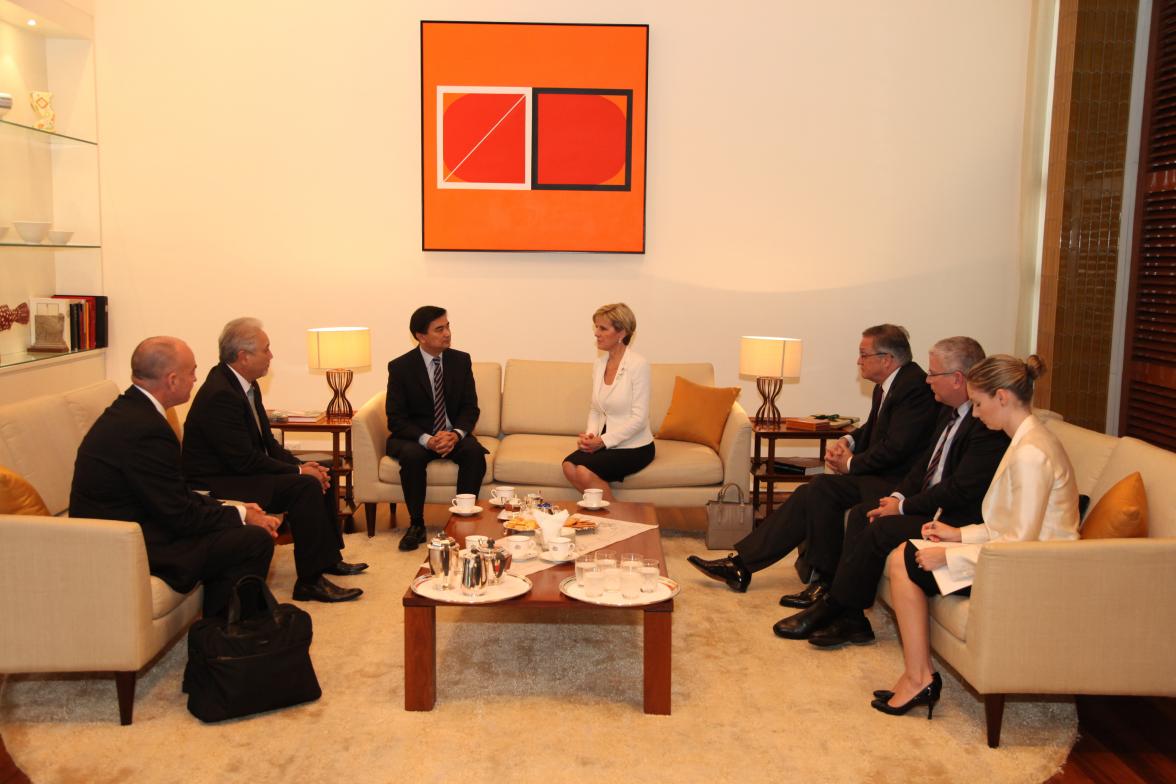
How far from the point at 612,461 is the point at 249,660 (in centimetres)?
254

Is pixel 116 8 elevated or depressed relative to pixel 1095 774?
elevated

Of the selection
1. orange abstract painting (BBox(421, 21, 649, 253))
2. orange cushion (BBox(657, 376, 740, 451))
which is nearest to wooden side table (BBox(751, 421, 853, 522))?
orange cushion (BBox(657, 376, 740, 451))

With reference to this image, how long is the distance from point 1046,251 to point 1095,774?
369cm

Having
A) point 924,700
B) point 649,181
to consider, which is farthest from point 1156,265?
point 924,700

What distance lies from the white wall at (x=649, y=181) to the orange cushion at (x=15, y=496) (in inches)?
122

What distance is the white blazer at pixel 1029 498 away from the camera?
349 centimetres

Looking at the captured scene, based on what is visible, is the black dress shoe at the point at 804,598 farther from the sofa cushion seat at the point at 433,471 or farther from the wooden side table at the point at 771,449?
the sofa cushion seat at the point at 433,471

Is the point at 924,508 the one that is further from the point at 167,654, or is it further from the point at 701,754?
the point at 167,654

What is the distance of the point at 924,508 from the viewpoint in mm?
4246

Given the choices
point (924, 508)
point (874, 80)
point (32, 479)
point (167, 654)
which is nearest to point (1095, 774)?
point (924, 508)

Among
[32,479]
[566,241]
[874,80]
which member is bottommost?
[32,479]

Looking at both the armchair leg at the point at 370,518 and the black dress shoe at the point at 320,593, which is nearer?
the black dress shoe at the point at 320,593

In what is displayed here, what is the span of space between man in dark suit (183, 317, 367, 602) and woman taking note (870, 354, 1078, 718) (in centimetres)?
243

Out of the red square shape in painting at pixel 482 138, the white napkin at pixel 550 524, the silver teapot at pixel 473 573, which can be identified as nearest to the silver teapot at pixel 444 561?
the silver teapot at pixel 473 573
